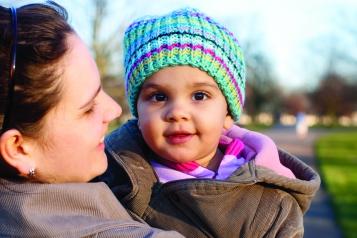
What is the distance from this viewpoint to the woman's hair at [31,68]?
167cm

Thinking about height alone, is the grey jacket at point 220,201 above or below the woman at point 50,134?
below

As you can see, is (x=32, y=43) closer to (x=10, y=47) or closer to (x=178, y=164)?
(x=10, y=47)

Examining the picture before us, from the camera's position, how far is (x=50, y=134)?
1.78m

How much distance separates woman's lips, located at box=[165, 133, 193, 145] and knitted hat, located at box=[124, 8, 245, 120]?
24 centimetres

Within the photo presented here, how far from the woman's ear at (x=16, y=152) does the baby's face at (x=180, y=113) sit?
63 centimetres

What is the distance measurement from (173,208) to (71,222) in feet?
2.04

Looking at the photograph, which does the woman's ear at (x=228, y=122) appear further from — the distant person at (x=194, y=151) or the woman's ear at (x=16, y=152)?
the woman's ear at (x=16, y=152)

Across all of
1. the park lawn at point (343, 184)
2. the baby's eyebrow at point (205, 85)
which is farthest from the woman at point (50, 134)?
the park lawn at point (343, 184)

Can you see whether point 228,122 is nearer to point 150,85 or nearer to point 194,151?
point 194,151

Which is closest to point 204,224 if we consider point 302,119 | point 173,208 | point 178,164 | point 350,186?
point 173,208

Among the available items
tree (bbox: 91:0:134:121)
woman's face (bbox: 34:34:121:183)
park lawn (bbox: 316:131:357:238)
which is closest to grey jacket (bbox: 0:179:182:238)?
woman's face (bbox: 34:34:121:183)

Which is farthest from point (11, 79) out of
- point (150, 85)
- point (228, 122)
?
point (228, 122)

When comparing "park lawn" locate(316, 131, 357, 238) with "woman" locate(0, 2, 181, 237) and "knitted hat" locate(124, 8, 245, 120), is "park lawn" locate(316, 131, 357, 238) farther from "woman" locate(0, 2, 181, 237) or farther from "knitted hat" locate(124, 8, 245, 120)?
"woman" locate(0, 2, 181, 237)

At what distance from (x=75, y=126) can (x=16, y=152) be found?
0.19m
